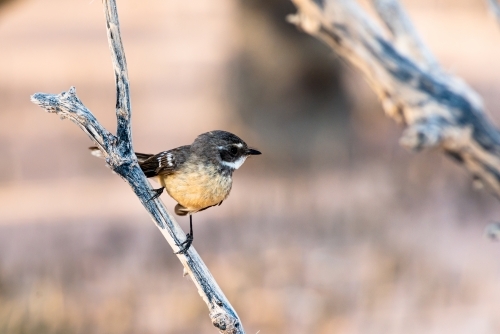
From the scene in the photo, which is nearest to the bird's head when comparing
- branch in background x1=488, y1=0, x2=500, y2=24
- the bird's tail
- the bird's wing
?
the bird's wing

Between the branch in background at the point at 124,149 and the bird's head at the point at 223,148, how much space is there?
1.50 feet

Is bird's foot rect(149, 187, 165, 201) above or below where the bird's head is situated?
below

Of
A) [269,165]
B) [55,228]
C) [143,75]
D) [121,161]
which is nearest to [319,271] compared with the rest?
[269,165]

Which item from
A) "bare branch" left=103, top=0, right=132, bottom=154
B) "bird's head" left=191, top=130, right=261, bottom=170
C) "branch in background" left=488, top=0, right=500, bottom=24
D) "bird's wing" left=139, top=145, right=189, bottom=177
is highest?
"branch in background" left=488, top=0, right=500, bottom=24

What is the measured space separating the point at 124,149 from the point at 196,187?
1.43 feet

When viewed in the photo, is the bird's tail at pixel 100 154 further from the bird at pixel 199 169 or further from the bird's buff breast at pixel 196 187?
the bird's buff breast at pixel 196 187

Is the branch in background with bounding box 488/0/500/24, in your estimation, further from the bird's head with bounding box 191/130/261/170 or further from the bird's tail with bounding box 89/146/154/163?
the bird's tail with bounding box 89/146/154/163

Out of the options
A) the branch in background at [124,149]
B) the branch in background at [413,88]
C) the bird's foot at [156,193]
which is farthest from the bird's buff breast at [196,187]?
the branch in background at [413,88]

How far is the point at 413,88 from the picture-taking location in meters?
4.80

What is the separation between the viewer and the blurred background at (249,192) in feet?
26.1

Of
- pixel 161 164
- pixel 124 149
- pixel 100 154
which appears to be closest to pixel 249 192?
pixel 161 164

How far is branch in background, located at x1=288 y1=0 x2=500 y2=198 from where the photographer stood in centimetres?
475

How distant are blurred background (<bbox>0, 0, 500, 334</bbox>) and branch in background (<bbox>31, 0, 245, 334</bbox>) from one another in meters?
3.15

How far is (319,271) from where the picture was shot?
8.62m
